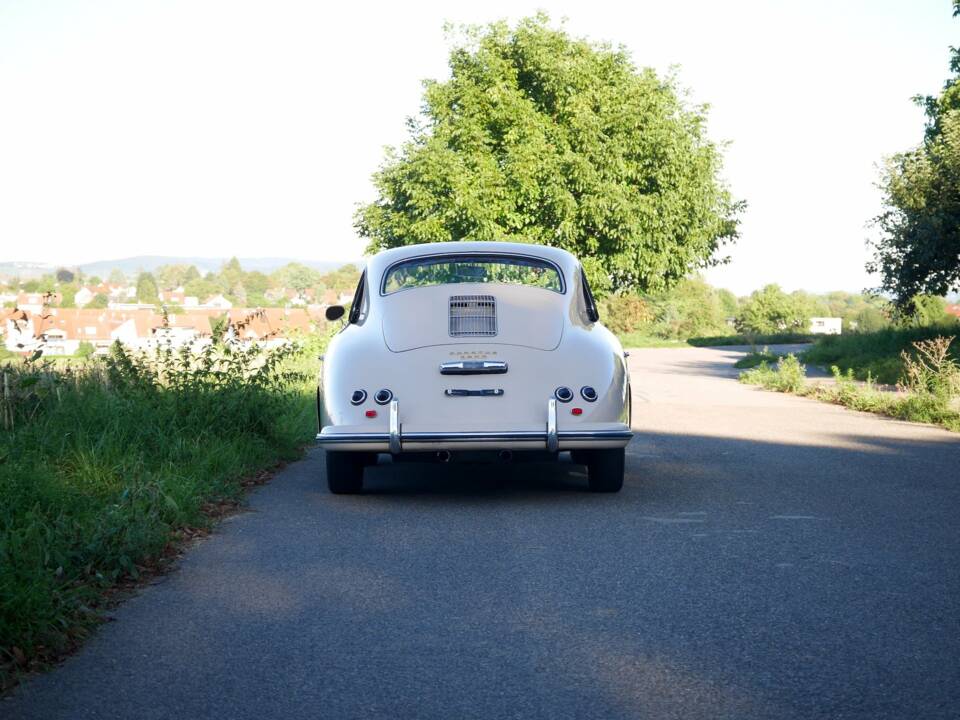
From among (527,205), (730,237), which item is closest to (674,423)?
(527,205)

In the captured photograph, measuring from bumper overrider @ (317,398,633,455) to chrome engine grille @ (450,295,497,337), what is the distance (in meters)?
0.73

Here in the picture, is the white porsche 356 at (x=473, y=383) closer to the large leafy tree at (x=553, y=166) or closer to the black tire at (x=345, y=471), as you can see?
the black tire at (x=345, y=471)

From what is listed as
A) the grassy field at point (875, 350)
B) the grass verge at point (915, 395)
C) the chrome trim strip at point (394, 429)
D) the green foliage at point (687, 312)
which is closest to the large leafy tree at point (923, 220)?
the grassy field at point (875, 350)

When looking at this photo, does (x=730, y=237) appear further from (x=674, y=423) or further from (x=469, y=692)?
(x=469, y=692)

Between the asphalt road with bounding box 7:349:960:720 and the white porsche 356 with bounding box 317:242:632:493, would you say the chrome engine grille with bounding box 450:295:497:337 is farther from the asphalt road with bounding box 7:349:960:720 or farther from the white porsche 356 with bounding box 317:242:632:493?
the asphalt road with bounding box 7:349:960:720

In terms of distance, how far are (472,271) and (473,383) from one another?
53.8 inches

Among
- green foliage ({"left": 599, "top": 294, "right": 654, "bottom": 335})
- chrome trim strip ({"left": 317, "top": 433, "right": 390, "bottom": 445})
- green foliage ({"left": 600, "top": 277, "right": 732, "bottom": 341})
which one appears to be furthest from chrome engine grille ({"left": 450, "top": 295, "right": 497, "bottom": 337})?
green foliage ({"left": 599, "top": 294, "right": 654, "bottom": 335})

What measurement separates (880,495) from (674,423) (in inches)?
231

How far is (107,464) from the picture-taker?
7891 mm

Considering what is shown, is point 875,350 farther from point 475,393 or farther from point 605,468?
point 475,393

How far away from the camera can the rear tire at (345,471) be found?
806 centimetres

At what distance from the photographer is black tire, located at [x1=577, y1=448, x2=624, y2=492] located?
26.3 ft

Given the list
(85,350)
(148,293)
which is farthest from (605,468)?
(148,293)

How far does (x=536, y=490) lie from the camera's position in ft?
28.0
